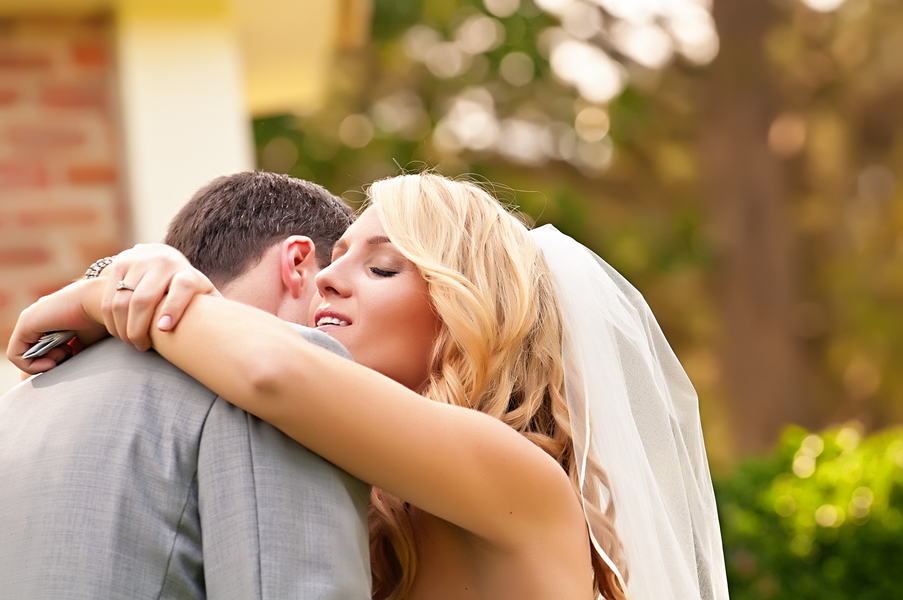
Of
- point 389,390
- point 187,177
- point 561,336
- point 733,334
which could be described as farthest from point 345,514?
point 733,334

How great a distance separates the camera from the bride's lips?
2478 mm

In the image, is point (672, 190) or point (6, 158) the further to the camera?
point (672, 190)

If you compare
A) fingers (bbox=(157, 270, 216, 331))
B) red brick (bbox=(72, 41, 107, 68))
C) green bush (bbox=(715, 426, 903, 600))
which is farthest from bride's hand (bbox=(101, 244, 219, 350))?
green bush (bbox=(715, 426, 903, 600))

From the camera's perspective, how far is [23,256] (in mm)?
4719

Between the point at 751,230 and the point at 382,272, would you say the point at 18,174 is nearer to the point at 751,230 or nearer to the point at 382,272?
the point at 382,272

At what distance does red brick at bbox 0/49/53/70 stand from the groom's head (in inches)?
102

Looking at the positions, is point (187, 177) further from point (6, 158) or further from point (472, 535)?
point (472, 535)

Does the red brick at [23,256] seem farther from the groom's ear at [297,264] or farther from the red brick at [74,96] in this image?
the groom's ear at [297,264]

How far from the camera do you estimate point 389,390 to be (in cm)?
189

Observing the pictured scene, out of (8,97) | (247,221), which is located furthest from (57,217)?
(247,221)

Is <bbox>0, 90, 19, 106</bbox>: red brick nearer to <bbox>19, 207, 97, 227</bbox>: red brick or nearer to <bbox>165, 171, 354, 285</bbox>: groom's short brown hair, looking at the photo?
<bbox>19, 207, 97, 227</bbox>: red brick

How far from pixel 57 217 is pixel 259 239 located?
8.70 ft

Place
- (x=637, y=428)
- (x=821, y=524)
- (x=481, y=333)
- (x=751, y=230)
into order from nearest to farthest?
(x=481, y=333) < (x=637, y=428) < (x=821, y=524) < (x=751, y=230)

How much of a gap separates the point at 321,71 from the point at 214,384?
5516 millimetres
